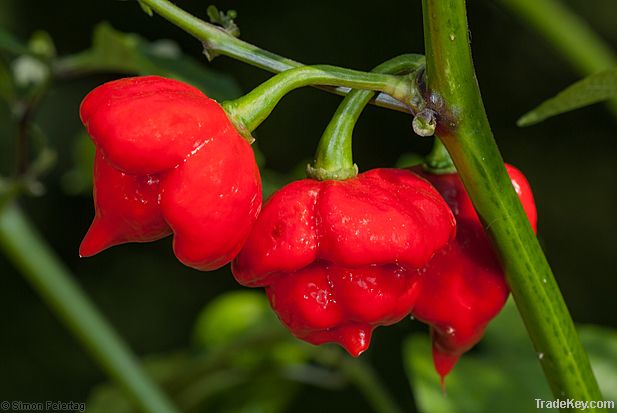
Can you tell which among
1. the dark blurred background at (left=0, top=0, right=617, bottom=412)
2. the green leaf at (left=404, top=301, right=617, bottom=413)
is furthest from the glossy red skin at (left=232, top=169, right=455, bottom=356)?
the dark blurred background at (left=0, top=0, right=617, bottom=412)

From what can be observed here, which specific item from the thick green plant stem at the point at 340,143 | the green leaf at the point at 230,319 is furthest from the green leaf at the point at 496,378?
the thick green plant stem at the point at 340,143

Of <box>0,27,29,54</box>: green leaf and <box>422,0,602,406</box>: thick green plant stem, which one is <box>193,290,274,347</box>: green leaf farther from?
<box>422,0,602,406</box>: thick green plant stem

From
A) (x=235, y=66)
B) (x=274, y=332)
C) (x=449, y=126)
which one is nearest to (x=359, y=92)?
(x=449, y=126)

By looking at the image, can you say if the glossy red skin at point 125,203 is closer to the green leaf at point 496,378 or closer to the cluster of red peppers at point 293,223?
the cluster of red peppers at point 293,223

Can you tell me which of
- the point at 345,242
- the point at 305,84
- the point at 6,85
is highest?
the point at 305,84

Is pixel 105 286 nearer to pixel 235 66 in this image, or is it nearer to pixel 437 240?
pixel 235 66

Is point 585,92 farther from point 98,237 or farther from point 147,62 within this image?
point 147,62

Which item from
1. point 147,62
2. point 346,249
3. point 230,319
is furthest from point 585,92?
point 230,319
